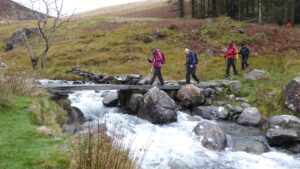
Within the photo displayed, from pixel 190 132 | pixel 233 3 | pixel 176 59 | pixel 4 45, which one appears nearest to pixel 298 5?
pixel 233 3

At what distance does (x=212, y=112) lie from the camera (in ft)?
64.9

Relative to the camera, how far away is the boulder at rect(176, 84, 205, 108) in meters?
21.0

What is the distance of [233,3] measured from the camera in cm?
5650

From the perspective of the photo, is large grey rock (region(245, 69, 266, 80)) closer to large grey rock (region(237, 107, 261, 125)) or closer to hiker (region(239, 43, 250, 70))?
hiker (region(239, 43, 250, 70))

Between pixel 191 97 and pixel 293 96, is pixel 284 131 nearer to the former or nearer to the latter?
pixel 293 96

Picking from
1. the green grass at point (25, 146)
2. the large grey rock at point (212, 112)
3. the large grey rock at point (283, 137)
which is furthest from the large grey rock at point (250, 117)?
the green grass at point (25, 146)

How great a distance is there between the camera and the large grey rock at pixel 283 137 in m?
15.3

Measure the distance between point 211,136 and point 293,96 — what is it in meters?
6.34

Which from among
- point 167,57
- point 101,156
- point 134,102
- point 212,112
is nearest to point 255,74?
point 212,112

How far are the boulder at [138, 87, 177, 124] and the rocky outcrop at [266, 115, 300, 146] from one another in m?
4.51

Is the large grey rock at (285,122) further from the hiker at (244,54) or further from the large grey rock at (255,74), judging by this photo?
the hiker at (244,54)

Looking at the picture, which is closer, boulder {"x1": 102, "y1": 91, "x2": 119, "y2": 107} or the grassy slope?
boulder {"x1": 102, "y1": 91, "x2": 119, "y2": 107}

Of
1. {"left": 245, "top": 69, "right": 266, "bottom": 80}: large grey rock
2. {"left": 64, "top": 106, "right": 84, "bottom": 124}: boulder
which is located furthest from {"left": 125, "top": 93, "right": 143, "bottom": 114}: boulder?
{"left": 245, "top": 69, "right": 266, "bottom": 80}: large grey rock

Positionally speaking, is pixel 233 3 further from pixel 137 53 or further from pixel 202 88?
pixel 202 88
